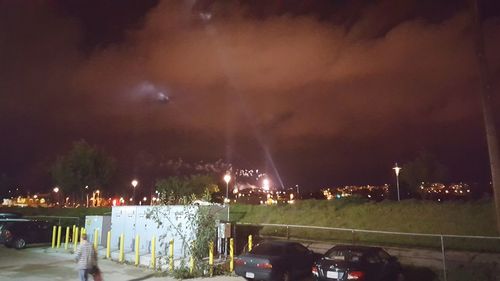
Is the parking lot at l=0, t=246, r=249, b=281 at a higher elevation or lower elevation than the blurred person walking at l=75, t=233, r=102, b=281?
lower

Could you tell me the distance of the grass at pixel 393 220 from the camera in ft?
69.0

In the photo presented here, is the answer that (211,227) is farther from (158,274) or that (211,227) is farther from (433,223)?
(433,223)

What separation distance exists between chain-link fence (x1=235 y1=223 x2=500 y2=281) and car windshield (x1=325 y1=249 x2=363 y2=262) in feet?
10.1

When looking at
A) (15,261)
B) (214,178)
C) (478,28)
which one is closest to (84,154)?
(214,178)

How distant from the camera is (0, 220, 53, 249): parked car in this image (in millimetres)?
25625

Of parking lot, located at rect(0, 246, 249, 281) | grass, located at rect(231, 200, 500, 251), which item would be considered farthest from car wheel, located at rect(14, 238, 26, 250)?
grass, located at rect(231, 200, 500, 251)

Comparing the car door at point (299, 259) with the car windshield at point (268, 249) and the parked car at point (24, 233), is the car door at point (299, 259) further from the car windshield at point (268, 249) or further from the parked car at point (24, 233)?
the parked car at point (24, 233)

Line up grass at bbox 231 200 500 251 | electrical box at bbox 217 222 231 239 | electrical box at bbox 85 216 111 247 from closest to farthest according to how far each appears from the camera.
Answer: electrical box at bbox 217 222 231 239
grass at bbox 231 200 500 251
electrical box at bbox 85 216 111 247

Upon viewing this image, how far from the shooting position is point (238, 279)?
15461 millimetres

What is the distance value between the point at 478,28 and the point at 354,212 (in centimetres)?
1285

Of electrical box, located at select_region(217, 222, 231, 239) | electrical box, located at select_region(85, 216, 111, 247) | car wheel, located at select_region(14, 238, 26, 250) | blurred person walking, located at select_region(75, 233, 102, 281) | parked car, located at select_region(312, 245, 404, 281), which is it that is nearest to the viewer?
blurred person walking, located at select_region(75, 233, 102, 281)

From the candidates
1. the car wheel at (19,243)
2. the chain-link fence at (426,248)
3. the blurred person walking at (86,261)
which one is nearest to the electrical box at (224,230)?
the chain-link fence at (426,248)

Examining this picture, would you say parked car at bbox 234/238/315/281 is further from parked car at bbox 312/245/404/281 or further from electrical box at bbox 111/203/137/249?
electrical box at bbox 111/203/137/249

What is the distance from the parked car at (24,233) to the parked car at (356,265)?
18.9m
